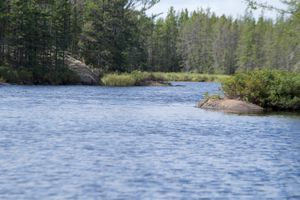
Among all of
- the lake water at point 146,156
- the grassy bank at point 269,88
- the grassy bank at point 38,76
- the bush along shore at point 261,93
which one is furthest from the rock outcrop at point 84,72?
the lake water at point 146,156

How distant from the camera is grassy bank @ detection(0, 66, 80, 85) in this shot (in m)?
82.4

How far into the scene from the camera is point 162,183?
752 inches

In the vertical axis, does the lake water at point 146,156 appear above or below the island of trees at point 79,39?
below

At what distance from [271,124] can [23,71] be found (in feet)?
179

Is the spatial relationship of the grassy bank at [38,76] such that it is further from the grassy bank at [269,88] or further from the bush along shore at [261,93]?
the grassy bank at [269,88]

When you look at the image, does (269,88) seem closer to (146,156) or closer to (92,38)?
(146,156)

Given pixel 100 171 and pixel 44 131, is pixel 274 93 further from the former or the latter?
pixel 100 171

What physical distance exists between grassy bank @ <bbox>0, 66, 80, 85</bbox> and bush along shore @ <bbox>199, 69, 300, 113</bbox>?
39661mm

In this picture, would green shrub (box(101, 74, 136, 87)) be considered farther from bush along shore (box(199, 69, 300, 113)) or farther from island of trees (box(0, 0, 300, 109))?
bush along shore (box(199, 69, 300, 113))

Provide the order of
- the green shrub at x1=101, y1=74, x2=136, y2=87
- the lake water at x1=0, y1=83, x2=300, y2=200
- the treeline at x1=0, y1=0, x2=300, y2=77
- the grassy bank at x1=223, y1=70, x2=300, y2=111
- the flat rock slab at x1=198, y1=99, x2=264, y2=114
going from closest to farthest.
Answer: the lake water at x1=0, y1=83, x2=300, y2=200 → the flat rock slab at x1=198, y1=99, x2=264, y2=114 → the grassy bank at x1=223, y1=70, x2=300, y2=111 → the treeline at x1=0, y1=0, x2=300, y2=77 → the green shrub at x1=101, y1=74, x2=136, y2=87

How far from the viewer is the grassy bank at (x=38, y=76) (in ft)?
270

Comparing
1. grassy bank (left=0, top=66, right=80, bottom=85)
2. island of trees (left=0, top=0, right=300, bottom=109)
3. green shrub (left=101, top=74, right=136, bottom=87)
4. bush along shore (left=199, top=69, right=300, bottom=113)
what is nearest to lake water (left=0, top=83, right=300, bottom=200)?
bush along shore (left=199, top=69, right=300, bottom=113)

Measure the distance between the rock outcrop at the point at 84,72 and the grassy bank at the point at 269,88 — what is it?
1850 inches

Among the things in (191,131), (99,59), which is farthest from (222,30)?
(191,131)
